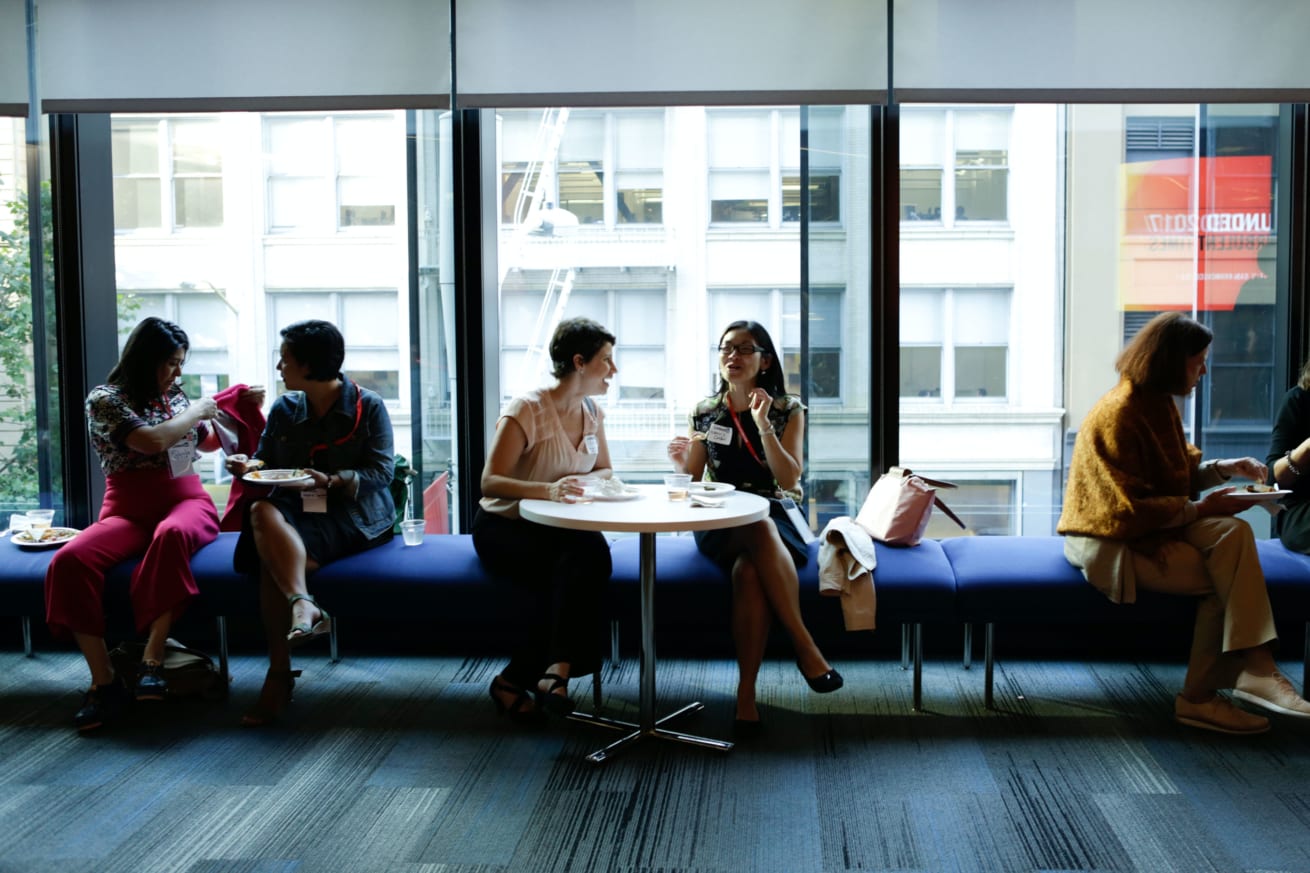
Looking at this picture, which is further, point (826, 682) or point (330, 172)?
point (330, 172)

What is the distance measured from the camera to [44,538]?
3.95m

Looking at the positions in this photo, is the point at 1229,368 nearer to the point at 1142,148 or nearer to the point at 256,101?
the point at 1142,148

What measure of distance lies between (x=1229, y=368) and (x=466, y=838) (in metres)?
3.41

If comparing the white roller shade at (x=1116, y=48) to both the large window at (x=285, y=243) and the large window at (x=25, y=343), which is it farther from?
the large window at (x=25, y=343)

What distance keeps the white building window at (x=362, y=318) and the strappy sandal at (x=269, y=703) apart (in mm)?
1314

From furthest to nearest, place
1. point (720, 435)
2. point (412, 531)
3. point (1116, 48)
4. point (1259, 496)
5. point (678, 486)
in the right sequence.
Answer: point (1116, 48) < point (412, 531) < point (720, 435) < point (678, 486) < point (1259, 496)

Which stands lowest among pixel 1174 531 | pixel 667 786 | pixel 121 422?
pixel 667 786

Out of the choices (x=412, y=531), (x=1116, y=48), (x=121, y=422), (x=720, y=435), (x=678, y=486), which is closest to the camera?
(x=678, y=486)

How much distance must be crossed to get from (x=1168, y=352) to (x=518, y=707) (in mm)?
2315

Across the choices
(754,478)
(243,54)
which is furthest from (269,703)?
(243,54)

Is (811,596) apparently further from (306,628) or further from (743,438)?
(306,628)

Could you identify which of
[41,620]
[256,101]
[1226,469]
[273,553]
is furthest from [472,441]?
[1226,469]

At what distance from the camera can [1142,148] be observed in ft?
13.7

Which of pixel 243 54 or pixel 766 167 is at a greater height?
pixel 243 54
